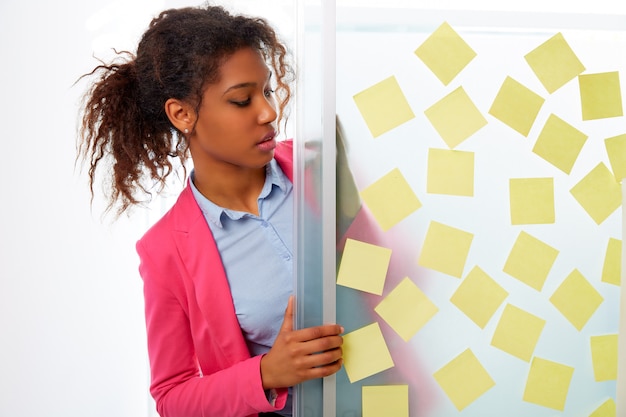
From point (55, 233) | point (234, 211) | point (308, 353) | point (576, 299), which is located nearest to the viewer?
point (308, 353)

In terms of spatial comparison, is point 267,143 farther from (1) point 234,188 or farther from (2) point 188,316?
(2) point 188,316

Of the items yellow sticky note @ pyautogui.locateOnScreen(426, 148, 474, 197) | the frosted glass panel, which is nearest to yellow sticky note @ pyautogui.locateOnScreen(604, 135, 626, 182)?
the frosted glass panel

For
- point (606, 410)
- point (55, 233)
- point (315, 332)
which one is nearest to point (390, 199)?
point (315, 332)

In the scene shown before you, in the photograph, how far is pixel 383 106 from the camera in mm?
955

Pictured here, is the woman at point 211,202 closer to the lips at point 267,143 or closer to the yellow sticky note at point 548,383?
the lips at point 267,143

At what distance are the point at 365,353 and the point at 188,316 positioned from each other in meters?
0.32

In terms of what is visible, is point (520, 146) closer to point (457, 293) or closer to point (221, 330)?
point (457, 293)

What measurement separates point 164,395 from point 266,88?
1.71 ft

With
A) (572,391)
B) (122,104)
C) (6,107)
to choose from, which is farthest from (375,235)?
(6,107)

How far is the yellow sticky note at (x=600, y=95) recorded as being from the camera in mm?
1011

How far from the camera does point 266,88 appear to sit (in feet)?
3.58

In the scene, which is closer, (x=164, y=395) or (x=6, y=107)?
(x=164, y=395)

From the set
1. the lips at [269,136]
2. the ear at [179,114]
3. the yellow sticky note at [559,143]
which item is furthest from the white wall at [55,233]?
the yellow sticky note at [559,143]

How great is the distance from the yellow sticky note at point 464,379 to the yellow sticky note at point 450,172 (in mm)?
234
